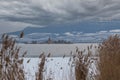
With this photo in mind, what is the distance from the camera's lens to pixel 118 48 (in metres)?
5.30

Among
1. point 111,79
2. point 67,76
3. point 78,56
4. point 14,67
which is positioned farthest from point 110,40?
point 14,67

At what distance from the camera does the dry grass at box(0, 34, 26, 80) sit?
333 centimetres

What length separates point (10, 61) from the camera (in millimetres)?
3508

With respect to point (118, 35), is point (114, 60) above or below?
below

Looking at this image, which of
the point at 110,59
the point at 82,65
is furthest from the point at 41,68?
the point at 82,65

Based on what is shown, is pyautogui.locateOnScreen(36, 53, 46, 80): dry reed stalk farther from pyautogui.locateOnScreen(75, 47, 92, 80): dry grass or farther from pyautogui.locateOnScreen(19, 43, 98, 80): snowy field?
pyautogui.locateOnScreen(75, 47, 92, 80): dry grass

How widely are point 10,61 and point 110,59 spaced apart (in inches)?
77.9

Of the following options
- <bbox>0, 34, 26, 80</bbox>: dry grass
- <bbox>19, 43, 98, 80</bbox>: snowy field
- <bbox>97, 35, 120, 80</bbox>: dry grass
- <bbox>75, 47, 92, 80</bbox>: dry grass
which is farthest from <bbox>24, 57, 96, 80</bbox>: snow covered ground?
<bbox>0, 34, 26, 80</bbox>: dry grass

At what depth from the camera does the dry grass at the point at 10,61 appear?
333 cm

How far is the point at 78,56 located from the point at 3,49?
231cm

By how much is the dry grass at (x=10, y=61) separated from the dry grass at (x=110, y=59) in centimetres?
147

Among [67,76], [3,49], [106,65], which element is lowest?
[67,76]

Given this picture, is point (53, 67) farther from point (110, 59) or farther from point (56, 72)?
point (110, 59)

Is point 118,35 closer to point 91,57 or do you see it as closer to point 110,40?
point 110,40
